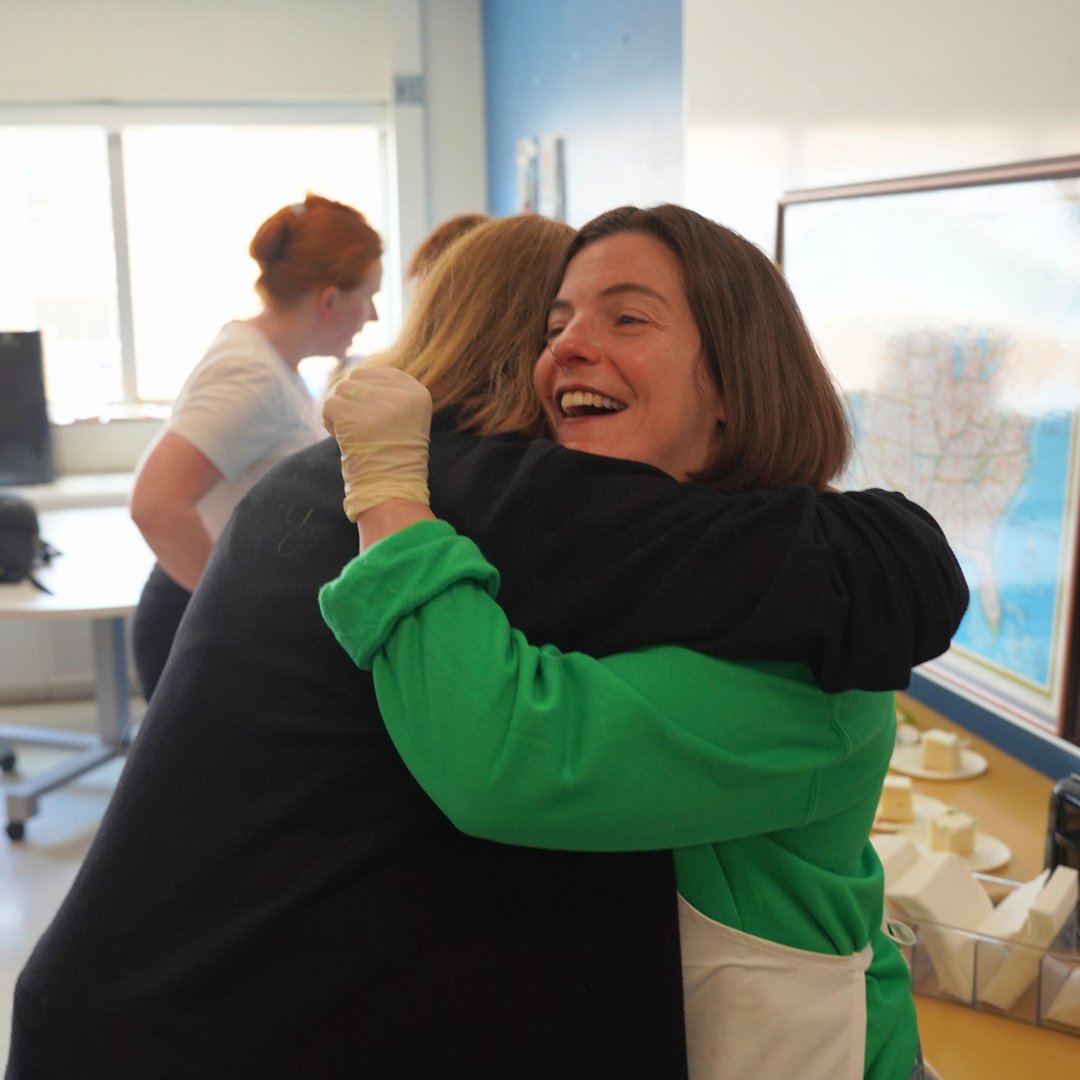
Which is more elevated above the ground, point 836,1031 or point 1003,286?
point 1003,286

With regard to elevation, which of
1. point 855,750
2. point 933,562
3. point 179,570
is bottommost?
point 179,570

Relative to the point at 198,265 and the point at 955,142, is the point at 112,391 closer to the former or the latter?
the point at 198,265

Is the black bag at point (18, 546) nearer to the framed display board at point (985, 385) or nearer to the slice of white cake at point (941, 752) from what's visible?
the framed display board at point (985, 385)

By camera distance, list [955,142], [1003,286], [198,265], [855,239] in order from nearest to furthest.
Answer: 1. [1003,286]
2. [955,142]
3. [855,239]
4. [198,265]

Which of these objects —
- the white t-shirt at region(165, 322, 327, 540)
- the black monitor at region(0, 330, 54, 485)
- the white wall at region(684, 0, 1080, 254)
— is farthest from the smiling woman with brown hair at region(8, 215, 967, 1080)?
the black monitor at region(0, 330, 54, 485)

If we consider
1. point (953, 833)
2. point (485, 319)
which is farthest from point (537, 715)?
point (953, 833)

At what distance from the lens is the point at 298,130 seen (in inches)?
195

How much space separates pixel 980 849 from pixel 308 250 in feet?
5.08

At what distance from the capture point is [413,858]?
88cm

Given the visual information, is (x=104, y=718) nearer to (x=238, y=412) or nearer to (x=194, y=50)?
(x=238, y=412)

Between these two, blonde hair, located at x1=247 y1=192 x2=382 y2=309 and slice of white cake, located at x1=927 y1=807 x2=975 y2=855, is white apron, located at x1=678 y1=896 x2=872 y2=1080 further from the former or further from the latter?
blonde hair, located at x1=247 y1=192 x2=382 y2=309

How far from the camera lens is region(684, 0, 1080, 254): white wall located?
153 cm

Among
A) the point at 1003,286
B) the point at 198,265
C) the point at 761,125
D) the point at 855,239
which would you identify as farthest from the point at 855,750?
the point at 198,265

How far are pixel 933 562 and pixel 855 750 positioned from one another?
149 mm
